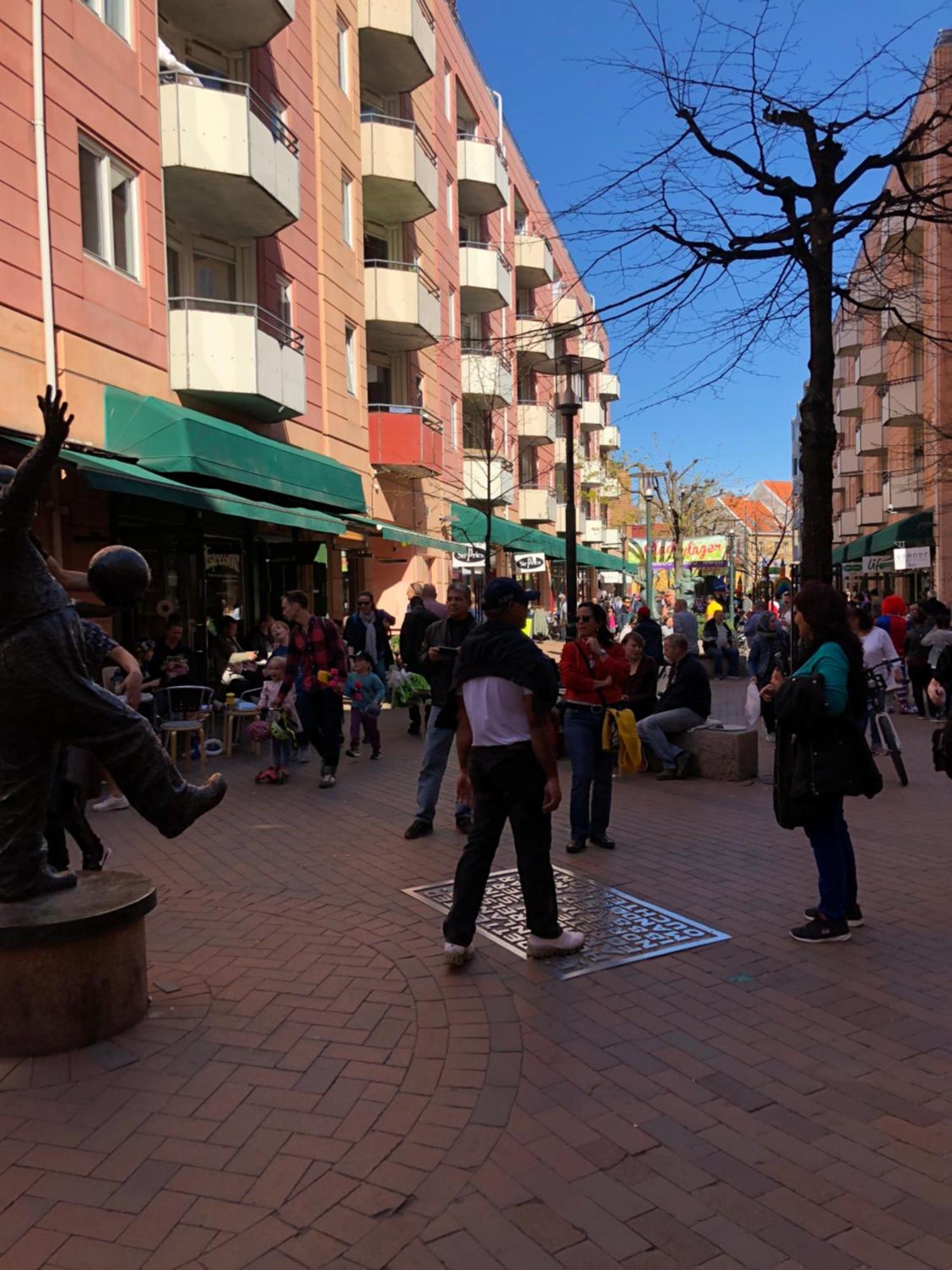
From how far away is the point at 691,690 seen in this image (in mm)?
9633

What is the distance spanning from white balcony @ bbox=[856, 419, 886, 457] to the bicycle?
33178 mm

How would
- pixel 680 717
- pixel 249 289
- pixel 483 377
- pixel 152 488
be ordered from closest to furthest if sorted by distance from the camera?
pixel 680 717
pixel 152 488
pixel 249 289
pixel 483 377

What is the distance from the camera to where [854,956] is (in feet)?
15.5

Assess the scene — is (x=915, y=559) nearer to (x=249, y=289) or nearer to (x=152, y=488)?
(x=249, y=289)

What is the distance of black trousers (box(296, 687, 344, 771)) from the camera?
356 inches

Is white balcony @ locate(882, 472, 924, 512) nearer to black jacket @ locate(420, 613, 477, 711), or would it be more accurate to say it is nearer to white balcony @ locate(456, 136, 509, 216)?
white balcony @ locate(456, 136, 509, 216)

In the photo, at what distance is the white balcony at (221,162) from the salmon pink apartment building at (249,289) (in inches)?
1.4

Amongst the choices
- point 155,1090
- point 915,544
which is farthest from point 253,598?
point 915,544

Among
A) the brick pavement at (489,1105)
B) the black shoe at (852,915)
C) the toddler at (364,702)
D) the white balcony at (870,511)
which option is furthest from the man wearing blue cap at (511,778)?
the white balcony at (870,511)

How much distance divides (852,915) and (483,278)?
27.3 metres

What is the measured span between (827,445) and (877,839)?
344cm

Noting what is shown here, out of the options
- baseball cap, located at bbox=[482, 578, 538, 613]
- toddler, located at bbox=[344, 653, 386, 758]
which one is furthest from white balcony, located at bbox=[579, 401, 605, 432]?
baseball cap, located at bbox=[482, 578, 538, 613]

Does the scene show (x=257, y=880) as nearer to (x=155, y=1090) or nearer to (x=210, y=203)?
(x=155, y=1090)

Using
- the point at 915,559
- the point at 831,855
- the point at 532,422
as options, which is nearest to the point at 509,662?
the point at 831,855
